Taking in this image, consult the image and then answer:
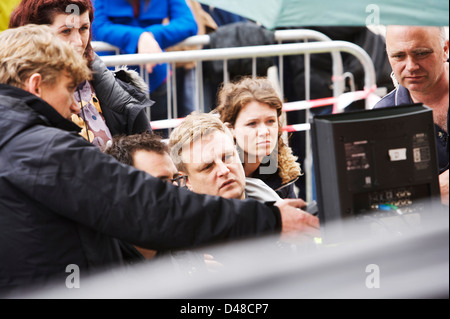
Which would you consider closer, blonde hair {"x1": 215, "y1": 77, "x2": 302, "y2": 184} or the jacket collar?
the jacket collar

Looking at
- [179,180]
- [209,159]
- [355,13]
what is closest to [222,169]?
[209,159]

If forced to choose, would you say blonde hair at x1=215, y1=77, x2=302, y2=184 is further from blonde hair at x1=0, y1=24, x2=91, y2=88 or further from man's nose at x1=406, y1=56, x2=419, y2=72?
blonde hair at x1=0, y1=24, x2=91, y2=88

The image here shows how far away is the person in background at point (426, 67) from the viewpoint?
2908 mm

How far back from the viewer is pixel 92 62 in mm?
3256

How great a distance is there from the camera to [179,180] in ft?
9.23

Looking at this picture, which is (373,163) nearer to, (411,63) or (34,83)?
(411,63)

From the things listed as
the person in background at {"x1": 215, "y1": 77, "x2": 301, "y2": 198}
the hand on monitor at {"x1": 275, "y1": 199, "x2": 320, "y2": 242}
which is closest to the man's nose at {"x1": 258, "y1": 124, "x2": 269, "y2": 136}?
the person in background at {"x1": 215, "y1": 77, "x2": 301, "y2": 198}

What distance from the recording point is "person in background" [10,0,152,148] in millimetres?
3035

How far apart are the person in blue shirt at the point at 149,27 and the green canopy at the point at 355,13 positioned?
2.24m

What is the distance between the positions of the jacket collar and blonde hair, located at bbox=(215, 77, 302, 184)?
1.18m

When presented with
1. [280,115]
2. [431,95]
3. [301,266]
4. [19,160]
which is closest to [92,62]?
[280,115]

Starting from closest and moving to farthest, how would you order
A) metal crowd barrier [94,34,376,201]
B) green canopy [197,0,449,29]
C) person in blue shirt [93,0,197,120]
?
green canopy [197,0,449,29]
metal crowd barrier [94,34,376,201]
person in blue shirt [93,0,197,120]

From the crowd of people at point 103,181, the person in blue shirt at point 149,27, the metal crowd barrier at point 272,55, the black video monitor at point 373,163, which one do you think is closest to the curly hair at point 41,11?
the crowd of people at point 103,181
